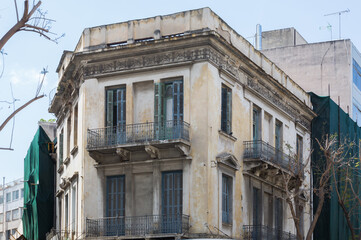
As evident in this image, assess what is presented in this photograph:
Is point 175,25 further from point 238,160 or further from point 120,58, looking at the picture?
point 238,160

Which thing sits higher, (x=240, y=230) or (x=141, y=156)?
(x=141, y=156)

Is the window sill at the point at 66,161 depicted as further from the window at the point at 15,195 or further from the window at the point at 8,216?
the window at the point at 15,195

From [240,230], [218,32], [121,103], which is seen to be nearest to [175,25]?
[218,32]

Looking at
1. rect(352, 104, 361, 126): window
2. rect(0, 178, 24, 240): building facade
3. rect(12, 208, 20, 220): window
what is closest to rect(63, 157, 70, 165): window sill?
rect(352, 104, 361, 126): window

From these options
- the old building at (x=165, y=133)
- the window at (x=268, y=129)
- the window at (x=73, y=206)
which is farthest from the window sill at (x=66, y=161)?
the window at (x=268, y=129)

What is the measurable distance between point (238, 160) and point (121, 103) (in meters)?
4.98

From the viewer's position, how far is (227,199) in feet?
99.2

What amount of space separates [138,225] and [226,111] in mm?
5499

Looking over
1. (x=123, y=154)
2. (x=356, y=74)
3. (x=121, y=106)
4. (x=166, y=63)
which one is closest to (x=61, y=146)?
(x=121, y=106)

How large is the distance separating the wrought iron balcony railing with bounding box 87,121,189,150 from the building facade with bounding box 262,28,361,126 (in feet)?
59.8

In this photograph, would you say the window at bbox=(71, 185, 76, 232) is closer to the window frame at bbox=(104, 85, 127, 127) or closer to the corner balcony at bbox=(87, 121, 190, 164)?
the corner balcony at bbox=(87, 121, 190, 164)

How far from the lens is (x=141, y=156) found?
29.7m

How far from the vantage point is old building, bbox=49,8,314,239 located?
94.6 ft

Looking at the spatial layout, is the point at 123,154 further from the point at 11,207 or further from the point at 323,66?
the point at 11,207
